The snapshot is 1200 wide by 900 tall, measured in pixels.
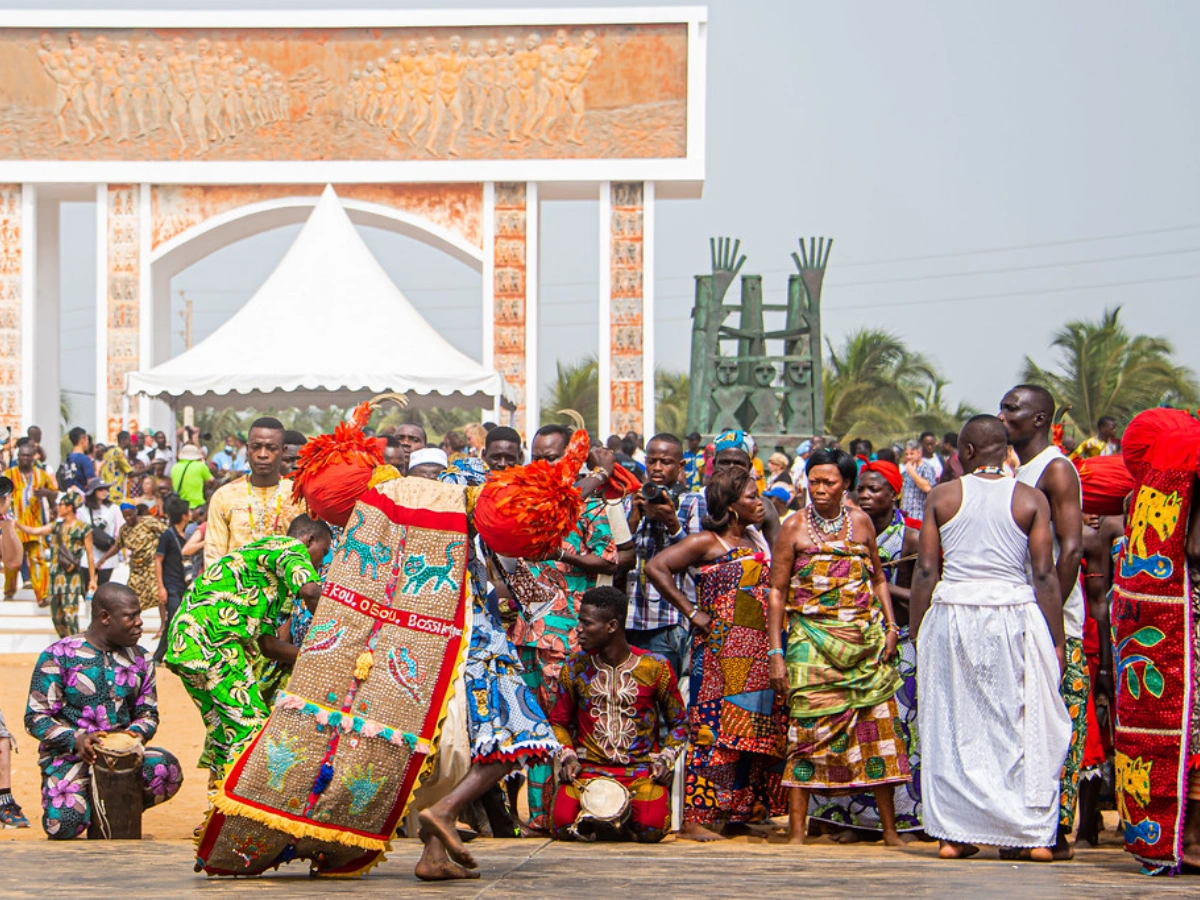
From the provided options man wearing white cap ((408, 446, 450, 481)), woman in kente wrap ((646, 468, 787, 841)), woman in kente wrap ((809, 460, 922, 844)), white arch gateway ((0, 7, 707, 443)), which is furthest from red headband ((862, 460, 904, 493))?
white arch gateway ((0, 7, 707, 443))

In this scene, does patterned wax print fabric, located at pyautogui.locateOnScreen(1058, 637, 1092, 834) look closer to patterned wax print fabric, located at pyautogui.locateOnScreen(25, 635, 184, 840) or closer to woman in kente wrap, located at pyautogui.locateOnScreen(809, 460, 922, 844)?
woman in kente wrap, located at pyautogui.locateOnScreen(809, 460, 922, 844)

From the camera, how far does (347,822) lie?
15.8 feet

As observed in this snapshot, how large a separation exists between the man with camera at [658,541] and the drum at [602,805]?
2.13 ft

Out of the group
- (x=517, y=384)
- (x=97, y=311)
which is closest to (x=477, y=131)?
(x=517, y=384)

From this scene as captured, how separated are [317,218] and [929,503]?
1626 cm

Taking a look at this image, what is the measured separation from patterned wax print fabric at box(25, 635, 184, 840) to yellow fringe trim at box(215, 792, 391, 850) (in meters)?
1.97

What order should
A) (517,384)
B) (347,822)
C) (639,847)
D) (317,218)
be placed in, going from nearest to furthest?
(347,822)
(639,847)
(317,218)
(517,384)

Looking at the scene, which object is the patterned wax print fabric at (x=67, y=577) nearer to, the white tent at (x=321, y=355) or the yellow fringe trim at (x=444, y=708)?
the white tent at (x=321, y=355)

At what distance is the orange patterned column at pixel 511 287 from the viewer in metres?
25.0

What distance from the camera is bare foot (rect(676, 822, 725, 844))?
21.6 feet

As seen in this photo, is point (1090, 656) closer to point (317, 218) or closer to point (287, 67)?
point (317, 218)

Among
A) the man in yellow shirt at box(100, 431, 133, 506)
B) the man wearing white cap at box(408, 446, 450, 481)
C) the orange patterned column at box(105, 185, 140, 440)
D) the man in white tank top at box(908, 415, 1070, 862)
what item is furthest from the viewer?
the orange patterned column at box(105, 185, 140, 440)

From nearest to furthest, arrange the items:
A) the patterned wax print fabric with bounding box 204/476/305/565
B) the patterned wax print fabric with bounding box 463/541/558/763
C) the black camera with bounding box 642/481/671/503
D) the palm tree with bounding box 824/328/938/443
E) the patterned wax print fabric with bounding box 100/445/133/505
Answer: the patterned wax print fabric with bounding box 463/541/558/763 → the black camera with bounding box 642/481/671/503 → the patterned wax print fabric with bounding box 204/476/305/565 → the patterned wax print fabric with bounding box 100/445/133/505 → the palm tree with bounding box 824/328/938/443

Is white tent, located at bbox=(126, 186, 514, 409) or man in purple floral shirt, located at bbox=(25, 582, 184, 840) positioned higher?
white tent, located at bbox=(126, 186, 514, 409)
